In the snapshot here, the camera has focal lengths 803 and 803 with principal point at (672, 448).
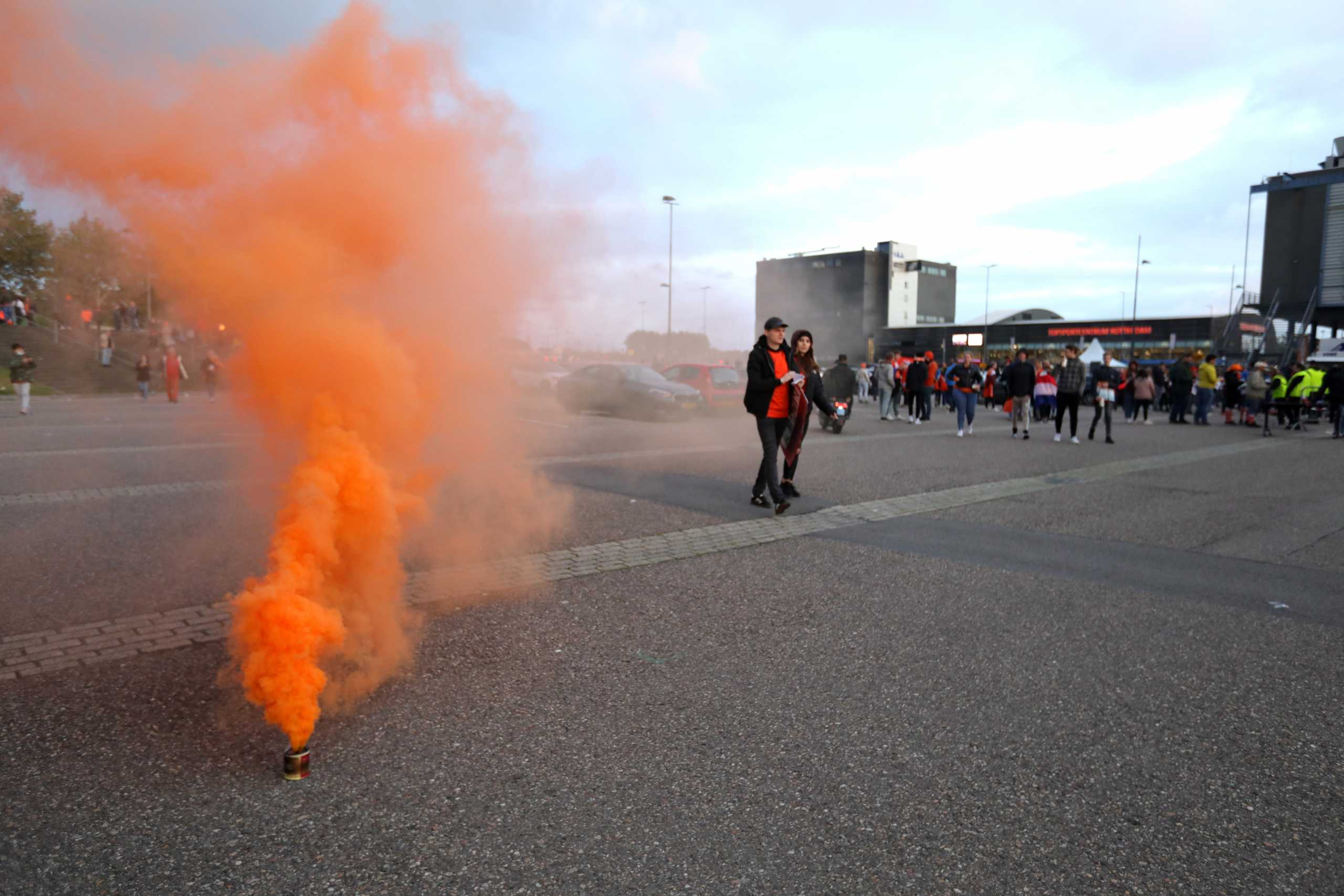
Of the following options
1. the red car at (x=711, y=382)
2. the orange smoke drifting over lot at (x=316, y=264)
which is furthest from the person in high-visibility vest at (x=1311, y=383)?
the orange smoke drifting over lot at (x=316, y=264)

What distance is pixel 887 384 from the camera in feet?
65.6

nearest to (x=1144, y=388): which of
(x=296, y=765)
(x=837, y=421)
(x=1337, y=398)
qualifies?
(x=1337, y=398)

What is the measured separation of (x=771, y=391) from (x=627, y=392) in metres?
10.8

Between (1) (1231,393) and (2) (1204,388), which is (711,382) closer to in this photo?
(2) (1204,388)

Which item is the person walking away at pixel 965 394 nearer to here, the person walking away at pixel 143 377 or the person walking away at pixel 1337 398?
the person walking away at pixel 1337 398

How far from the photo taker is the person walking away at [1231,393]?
21.5 m

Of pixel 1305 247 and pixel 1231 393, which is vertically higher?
pixel 1305 247

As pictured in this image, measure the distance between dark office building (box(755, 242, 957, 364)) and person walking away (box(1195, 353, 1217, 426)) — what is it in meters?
7.98

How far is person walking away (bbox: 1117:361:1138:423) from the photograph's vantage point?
2105 centimetres

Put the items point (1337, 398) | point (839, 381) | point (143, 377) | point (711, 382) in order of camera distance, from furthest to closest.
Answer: point (711, 382) < point (1337, 398) < point (839, 381) < point (143, 377)

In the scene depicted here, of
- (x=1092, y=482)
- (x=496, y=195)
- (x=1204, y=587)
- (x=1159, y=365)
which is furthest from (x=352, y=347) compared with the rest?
(x=1159, y=365)

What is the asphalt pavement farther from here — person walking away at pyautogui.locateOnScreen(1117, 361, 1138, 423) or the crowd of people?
person walking away at pyautogui.locateOnScreen(1117, 361, 1138, 423)

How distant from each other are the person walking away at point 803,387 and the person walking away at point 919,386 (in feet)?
37.2

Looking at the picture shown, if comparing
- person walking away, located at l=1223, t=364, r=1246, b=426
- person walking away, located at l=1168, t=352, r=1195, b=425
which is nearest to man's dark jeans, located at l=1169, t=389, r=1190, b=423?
person walking away, located at l=1168, t=352, r=1195, b=425
